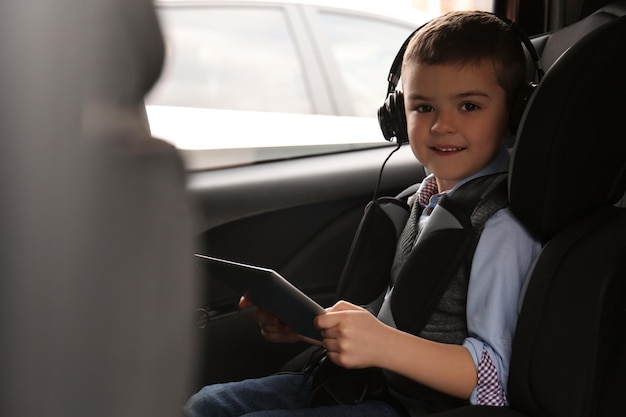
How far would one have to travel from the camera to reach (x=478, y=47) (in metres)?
1.20

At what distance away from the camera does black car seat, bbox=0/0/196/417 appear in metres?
0.37

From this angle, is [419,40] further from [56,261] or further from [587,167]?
[56,261]

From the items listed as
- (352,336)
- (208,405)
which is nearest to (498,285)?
(352,336)

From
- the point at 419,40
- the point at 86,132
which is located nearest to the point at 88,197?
the point at 86,132

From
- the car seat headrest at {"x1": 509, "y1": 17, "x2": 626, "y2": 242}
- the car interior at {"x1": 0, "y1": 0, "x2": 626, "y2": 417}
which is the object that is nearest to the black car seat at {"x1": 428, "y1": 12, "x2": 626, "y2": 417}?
the car seat headrest at {"x1": 509, "y1": 17, "x2": 626, "y2": 242}

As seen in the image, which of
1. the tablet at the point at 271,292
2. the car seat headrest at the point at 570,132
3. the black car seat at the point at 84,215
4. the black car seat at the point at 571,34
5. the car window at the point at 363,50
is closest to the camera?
the black car seat at the point at 84,215

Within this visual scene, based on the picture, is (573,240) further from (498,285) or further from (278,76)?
(278,76)

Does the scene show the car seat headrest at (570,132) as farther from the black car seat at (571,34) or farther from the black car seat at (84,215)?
the black car seat at (84,215)

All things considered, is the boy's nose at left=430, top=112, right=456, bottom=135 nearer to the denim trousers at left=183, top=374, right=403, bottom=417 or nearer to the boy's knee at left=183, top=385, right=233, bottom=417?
the denim trousers at left=183, top=374, right=403, bottom=417

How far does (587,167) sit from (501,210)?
5.0 inches

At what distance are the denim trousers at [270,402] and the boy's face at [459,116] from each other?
0.36 meters

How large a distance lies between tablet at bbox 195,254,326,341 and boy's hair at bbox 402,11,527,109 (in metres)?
0.42

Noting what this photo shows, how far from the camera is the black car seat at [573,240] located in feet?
3.41

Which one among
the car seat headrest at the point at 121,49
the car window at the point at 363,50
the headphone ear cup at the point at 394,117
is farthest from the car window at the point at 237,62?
the car seat headrest at the point at 121,49
